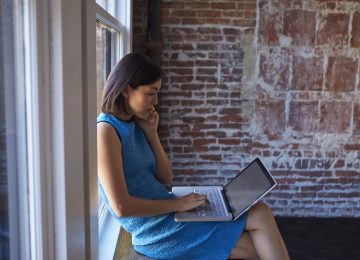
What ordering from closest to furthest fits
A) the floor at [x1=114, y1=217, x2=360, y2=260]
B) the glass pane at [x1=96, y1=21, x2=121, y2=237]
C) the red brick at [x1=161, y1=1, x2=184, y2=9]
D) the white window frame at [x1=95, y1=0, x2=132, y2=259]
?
1. the white window frame at [x1=95, y1=0, x2=132, y2=259]
2. the glass pane at [x1=96, y1=21, x2=121, y2=237]
3. the floor at [x1=114, y1=217, x2=360, y2=260]
4. the red brick at [x1=161, y1=1, x2=184, y2=9]

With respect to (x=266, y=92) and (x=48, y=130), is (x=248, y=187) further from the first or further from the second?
(x=266, y=92)

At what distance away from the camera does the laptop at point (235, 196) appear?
1.59m

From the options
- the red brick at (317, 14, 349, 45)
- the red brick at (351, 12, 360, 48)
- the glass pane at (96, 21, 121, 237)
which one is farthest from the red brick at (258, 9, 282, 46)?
the glass pane at (96, 21, 121, 237)

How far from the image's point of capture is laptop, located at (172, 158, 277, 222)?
1.59 m

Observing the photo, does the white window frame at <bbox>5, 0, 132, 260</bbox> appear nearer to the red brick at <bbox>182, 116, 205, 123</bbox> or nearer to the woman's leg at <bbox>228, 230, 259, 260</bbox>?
the woman's leg at <bbox>228, 230, 259, 260</bbox>

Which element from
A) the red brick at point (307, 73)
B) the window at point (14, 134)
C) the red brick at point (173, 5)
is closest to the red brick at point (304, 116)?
the red brick at point (307, 73)

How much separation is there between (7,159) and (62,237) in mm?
220

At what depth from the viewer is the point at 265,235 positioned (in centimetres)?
160

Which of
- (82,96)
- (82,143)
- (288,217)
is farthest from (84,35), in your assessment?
(288,217)

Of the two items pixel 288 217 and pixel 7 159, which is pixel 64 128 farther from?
pixel 288 217

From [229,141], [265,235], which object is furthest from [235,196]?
[229,141]

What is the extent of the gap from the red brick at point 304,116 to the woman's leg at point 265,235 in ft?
6.07

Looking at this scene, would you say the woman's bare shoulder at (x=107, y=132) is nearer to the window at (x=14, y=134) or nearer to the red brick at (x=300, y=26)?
the window at (x=14, y=134)

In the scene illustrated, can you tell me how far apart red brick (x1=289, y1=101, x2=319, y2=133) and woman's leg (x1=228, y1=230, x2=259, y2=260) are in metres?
1.90
